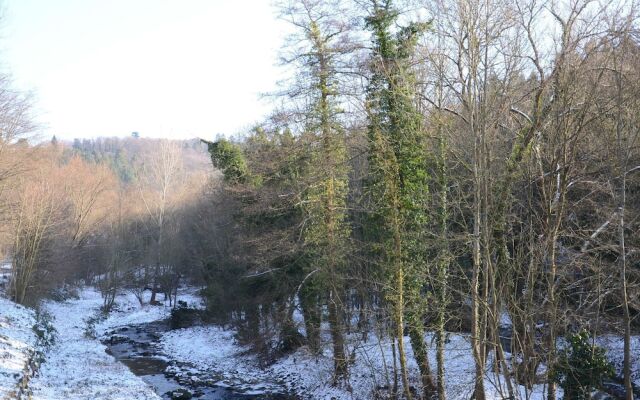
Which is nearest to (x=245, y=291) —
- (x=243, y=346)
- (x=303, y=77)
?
(x=243, y=346)

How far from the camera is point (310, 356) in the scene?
65.9 feet

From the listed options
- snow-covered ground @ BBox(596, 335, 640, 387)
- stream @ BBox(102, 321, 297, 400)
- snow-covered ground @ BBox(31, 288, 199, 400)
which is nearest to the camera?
snow-covered ground @ BBox(596, 335, 640, 387)

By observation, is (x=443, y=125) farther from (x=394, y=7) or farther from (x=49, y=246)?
(x=49, y=246)

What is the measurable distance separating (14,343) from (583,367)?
18.0 metres

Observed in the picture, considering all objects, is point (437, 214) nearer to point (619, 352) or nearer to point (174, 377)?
point (619, 352)

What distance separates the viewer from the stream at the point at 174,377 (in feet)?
61.4

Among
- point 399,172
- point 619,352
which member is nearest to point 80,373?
point 399,172

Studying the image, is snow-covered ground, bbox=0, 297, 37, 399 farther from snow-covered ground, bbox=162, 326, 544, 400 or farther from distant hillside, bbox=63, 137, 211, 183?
distant hillside, bbox=63, 137, 211, 183

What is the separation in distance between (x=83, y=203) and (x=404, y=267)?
40.2m

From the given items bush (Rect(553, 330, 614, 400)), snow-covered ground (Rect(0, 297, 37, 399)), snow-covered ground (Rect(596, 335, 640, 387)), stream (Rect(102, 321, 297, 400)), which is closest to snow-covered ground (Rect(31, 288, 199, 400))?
snow-covered ground (Rect(0, 297, 37, 399))

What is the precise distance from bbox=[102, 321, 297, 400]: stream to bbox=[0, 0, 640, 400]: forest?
2.18 meters

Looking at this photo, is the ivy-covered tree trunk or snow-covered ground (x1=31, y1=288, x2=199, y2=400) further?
snow-covered ground (x1=31, y1=288, x2=199, y2=400)

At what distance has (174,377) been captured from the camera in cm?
2147

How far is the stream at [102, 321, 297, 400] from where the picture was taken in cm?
1870
